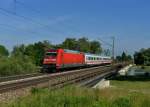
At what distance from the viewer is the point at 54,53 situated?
5434 cm

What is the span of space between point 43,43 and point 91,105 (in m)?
128

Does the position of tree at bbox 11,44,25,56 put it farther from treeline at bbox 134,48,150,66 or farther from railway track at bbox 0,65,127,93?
treeline at bbox 134,48,150,66

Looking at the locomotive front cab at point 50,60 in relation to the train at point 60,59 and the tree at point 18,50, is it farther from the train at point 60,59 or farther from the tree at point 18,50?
the tree at point 18,50

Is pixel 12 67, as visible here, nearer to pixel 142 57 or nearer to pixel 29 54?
pixel 29 54

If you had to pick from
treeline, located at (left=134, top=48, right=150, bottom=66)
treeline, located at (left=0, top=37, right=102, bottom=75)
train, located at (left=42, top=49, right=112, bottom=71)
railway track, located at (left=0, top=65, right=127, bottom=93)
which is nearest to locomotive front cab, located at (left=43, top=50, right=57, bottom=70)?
train, located at (left=42, top=49, right=112, bottom=71)

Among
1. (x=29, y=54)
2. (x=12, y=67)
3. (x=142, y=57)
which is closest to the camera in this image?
(x=12, y=67)

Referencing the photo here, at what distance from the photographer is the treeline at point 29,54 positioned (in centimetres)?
5452

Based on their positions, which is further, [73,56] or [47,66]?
[73,56]

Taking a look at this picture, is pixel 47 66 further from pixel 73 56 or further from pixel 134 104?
pixel 134 104

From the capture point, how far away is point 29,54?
395ft

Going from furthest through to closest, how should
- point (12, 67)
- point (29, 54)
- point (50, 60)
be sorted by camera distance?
point (29, 54) < point (12, 67) < point (50, 60)

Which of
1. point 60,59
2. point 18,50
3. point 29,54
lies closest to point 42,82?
point 60,59

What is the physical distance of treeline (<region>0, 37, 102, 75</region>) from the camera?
5452 centimetres

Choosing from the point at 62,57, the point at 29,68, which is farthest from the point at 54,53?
the point at 29,68
